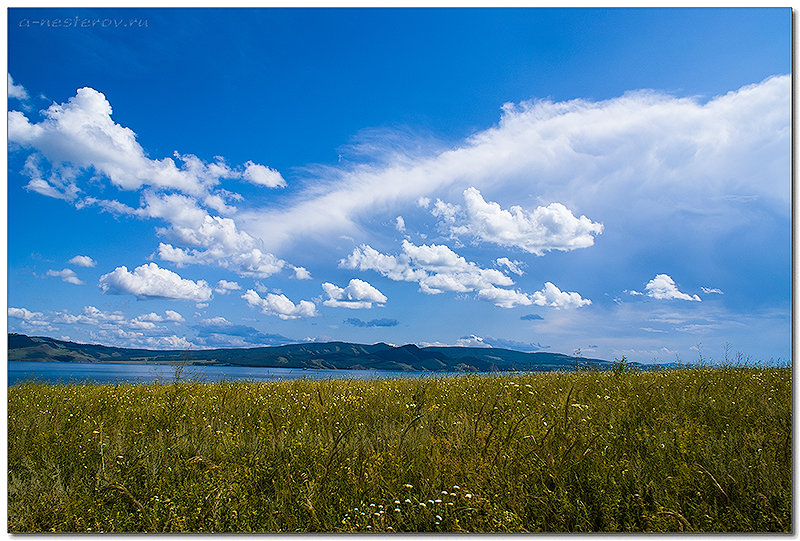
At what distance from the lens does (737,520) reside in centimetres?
359

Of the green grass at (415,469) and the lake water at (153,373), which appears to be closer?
the green grass at (415,469)

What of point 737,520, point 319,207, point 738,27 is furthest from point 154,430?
point 738,27

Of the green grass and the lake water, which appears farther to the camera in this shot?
the lake water

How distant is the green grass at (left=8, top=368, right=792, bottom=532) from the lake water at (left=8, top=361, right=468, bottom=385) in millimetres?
632

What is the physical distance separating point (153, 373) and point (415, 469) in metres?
5.69

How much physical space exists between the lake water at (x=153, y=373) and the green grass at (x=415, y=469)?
0.63 metres

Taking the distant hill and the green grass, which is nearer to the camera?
the green grass

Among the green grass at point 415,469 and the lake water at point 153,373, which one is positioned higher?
the lake water at point 153,373

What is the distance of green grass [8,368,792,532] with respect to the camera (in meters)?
3.64

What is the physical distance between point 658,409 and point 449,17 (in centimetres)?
484

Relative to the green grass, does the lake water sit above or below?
above

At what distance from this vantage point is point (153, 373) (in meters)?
8.14

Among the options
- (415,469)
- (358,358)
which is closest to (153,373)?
(358,358)

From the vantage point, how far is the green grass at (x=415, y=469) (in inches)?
143
